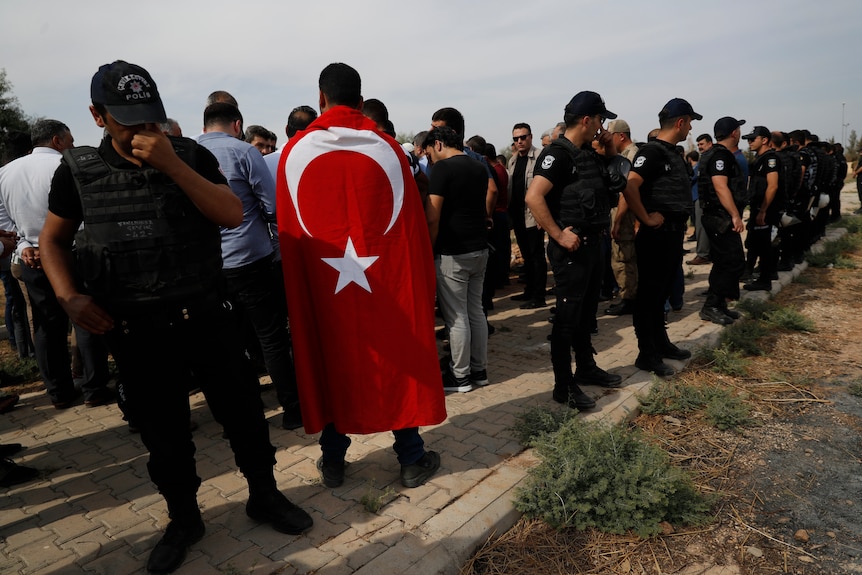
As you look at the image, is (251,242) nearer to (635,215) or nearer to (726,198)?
(635,215)

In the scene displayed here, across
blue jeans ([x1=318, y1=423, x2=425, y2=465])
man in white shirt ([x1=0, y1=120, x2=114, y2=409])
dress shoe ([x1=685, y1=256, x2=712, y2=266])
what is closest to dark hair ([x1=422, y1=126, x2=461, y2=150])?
blue jeans ([x1=318, y1=423, x2=425, y2=465])

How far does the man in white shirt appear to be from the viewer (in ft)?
14.0

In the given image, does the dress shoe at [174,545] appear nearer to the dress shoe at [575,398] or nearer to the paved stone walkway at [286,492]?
the paved stone walkway at [286,492]

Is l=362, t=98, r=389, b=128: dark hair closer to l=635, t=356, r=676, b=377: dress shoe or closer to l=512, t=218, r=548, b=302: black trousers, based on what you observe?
l=512, t=218, r=548, b=302: black trousers

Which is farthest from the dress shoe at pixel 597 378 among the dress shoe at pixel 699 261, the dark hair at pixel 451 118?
the dress shoe at pixel 699 261

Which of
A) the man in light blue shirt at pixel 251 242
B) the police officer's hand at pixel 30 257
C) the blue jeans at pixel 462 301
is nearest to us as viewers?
the man in light blue shirt at pixel 251 242

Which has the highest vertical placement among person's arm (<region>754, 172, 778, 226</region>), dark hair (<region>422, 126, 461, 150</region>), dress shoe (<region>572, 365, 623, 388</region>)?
dark hair (<region>422, 126, 461, 150</region>)

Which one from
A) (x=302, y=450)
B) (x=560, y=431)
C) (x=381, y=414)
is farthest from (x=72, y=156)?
(x=560, y=431)

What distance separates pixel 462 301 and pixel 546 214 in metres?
1.00

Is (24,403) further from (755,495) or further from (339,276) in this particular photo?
(755,495)

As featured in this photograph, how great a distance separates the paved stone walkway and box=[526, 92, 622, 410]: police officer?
0.61m

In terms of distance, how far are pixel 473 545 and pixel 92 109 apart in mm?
2617

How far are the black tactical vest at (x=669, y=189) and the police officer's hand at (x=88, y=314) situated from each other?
4154mm

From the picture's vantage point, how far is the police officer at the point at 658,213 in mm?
4660
